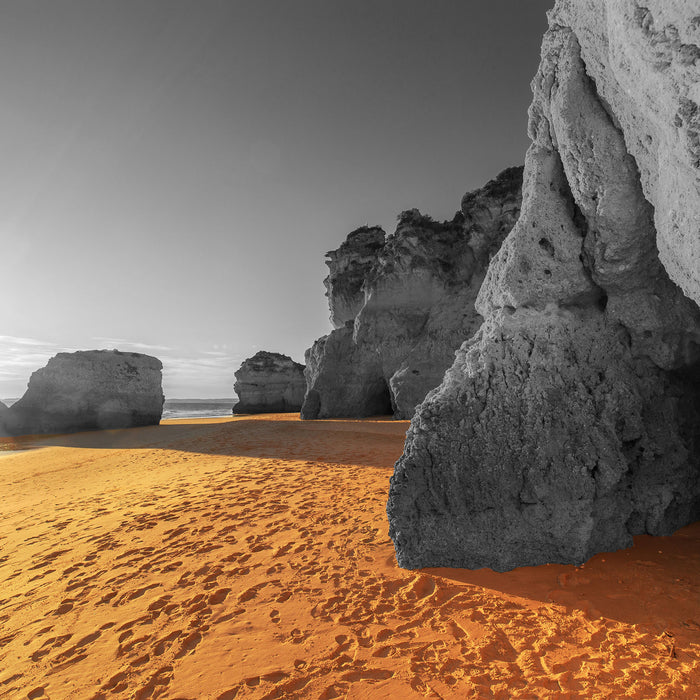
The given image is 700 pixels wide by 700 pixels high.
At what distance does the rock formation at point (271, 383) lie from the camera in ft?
116

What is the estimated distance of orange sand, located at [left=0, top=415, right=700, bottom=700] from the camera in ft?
8.30

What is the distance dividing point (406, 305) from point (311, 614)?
1825 cm

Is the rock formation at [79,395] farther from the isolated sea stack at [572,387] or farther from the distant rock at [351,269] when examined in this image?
the isolated sea stack at [572,387]

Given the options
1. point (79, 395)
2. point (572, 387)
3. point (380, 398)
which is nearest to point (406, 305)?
point (380, 398)

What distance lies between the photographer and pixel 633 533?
171 inches

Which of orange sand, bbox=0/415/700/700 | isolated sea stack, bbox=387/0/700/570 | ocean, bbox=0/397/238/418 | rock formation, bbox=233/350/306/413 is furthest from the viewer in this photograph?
ocean, bbox=0/397/238/418

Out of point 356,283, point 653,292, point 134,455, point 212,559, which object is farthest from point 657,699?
point 356,283

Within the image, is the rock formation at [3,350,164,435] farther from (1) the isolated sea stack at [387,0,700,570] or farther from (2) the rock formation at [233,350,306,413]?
(1) the isolated sea stack at [387,0,700,570]

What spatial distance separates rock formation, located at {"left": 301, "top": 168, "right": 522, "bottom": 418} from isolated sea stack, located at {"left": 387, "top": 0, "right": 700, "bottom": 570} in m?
12.9

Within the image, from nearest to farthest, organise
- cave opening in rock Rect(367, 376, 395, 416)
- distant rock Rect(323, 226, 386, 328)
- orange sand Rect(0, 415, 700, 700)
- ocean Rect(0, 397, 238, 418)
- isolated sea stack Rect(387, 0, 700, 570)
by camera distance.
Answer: orange sand Rect(0, 415, 700, 700) < isolated sea stack Rect(387, 0, 700, 570) < cave opening in rock Rect(367, 376, 395, 416) < distant rock Rect(323, 226, 386, 328) < ocean Rect(0, 397, 238, 418)

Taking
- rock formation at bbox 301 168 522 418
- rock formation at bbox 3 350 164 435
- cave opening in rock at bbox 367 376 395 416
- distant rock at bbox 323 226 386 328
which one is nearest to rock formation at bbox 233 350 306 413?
rock formation at bbox 301 168 522 418

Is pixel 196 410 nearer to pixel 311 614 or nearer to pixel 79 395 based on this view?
pixel 79 395

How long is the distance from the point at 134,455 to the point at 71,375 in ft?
39.4

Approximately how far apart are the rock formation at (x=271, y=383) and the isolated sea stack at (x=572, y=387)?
31.6 meters
